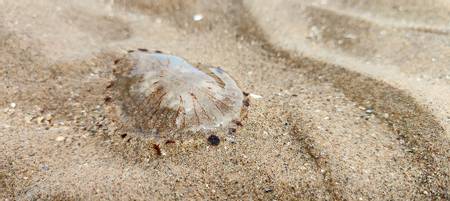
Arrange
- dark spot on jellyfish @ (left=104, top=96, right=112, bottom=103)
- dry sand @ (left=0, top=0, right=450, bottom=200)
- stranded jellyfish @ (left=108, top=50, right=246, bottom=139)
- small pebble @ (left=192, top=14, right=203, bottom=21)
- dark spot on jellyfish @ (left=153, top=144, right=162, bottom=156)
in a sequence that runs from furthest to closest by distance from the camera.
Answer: small pebble @ (left=192, top=14, right=203, bottom=21), dark spot on jellyfish @ (left=104, top=96, right=112, bottom=103), stranded jellyfish @ (left=108, top=50, right=246, bottom=139), dark spot on jellyfish @ (left=153, top=144, right=162, bottom=156), dry sand @ (left=0, top=0, right=450, bottom=200)

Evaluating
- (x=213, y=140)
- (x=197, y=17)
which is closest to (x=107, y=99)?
(x=213, y=140)

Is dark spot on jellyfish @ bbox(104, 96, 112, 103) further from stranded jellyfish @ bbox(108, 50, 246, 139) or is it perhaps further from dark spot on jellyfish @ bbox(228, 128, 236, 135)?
dark spot on jellyfish @ bbox(228, 128, 236, 135)

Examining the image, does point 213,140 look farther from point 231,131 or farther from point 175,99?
point 175,99

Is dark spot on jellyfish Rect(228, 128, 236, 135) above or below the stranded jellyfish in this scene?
below

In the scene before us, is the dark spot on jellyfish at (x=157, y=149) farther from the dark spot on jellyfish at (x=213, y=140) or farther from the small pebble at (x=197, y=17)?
the small pebble at (x=197, y=17)

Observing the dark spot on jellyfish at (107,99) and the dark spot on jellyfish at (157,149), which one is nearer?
the dark spot on jellyfish at (157,149)

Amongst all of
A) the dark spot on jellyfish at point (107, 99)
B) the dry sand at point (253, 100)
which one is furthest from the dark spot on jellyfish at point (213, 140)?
the dark spot on jellyfish at point (107, 99)

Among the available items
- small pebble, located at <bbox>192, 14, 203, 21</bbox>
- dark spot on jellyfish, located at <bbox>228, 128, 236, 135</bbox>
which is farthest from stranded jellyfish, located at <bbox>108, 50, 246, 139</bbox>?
small pebble, located at <bbox>192, 14, 203, 21</bbox>
